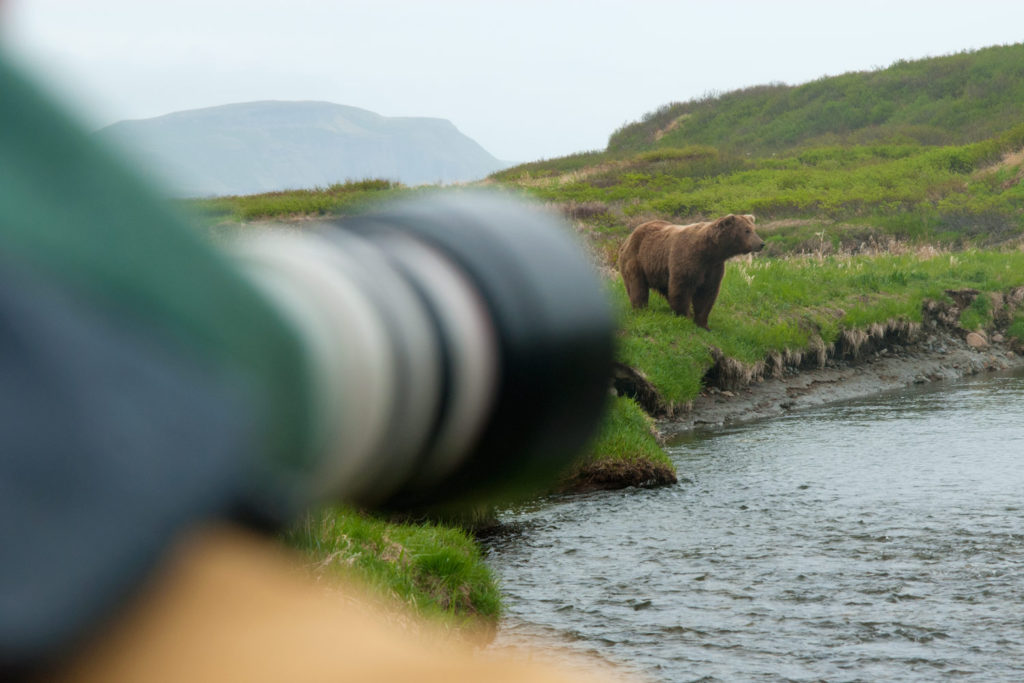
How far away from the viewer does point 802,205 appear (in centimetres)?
3456

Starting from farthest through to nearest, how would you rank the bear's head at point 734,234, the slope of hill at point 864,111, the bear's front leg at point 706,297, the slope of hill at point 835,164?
the slope of hill at point 864,111 < the slope of hill at point 835,164 < the bear's front leg at point 706,297 < the bear's head at point 734,234

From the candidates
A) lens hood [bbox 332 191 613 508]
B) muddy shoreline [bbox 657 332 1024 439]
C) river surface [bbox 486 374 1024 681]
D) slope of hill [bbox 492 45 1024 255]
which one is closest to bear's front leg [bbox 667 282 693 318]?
muddy shoreline [bbox 657 332 1024 439]

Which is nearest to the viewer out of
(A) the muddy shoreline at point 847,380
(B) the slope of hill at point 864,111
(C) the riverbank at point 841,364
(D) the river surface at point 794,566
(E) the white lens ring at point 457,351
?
(E) the white lens ring at point 457,351

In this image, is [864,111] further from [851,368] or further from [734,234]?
[734,234]

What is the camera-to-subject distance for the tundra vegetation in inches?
623

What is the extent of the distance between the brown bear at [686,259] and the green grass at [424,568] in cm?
942

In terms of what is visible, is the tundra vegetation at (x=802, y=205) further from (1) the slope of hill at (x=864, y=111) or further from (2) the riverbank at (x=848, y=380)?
(2) the riverbank at (x=848, y=380)

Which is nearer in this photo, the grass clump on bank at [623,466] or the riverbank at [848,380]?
the grass clump on bank at [623,466]

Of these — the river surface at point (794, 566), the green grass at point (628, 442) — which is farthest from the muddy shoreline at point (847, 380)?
the river surface at point (794, 566)

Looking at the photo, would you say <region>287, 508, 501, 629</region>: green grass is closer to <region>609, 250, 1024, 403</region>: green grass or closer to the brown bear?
<region>609, 250, 1024, 403</region>: green grass

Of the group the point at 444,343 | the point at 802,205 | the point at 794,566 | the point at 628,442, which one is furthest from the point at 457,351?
the point at 802,205

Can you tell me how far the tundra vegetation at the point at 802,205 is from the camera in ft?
51.9

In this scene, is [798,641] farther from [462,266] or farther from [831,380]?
[831,380]

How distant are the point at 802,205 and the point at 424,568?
30763mm
